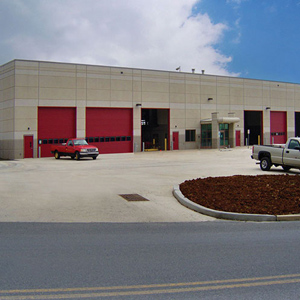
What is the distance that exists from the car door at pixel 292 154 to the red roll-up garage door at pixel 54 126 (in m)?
26.0

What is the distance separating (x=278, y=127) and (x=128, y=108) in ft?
88.8

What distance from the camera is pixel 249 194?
40.8ft

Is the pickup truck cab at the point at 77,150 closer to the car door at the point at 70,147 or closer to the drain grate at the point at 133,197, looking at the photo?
the car door at the point at 70,147

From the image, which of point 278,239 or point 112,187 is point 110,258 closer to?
point 278,239

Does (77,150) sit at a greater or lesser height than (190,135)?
lesser

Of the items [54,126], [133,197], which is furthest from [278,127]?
[133,197]

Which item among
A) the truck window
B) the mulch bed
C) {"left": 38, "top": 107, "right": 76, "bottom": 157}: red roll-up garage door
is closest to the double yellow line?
the mulch bed

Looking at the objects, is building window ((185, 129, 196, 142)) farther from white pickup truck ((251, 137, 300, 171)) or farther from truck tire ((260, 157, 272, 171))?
truck tire ((260, 157, 272, 171))

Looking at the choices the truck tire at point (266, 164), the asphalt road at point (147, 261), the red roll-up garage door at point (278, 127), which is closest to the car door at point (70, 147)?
the truck tire at point (266, 164)

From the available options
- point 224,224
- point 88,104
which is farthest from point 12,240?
point 88,104

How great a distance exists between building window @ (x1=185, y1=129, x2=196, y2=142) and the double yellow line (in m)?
44.5

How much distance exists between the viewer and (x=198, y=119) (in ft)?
165

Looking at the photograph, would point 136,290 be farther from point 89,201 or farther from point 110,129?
point 110,129

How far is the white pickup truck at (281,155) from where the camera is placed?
66.7 feet
